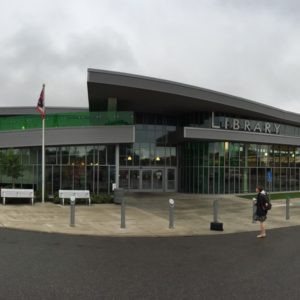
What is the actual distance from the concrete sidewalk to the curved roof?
7.18 metres

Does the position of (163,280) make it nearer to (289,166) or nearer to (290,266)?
(290,266)

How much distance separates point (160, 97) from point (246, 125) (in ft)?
31.0

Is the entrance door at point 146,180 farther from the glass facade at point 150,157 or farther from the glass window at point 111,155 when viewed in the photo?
the glass window at point 111,155

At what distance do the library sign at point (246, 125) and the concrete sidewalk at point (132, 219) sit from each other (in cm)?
1079

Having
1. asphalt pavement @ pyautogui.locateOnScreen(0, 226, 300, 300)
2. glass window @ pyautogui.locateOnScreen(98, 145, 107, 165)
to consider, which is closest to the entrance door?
glass window @ pyautogui.locateOnScreen(98, 145, 107, 165)

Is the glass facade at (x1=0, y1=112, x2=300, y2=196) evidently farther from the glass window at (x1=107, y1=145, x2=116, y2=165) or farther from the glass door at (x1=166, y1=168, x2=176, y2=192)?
the glass window at (x1=107, y1=145, x2=116, y2=165)

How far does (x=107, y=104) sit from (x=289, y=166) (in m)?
17.8

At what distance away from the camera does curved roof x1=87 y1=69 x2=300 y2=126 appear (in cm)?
2630

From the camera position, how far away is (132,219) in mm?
18219

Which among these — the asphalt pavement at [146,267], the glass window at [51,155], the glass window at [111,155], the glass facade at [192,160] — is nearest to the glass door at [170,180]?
the glass facade at [192,160]

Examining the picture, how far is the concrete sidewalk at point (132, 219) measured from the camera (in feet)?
49.7

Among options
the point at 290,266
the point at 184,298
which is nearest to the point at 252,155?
the point at 290,266

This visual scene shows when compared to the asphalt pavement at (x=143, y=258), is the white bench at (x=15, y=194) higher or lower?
higher

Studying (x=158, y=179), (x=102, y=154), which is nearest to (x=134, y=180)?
(x=158, y=179)
